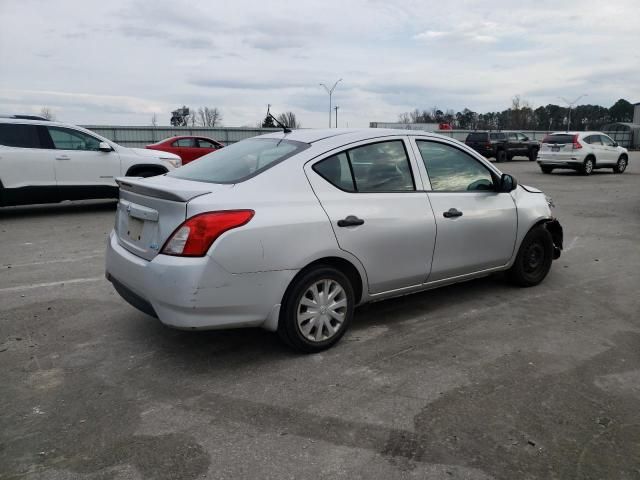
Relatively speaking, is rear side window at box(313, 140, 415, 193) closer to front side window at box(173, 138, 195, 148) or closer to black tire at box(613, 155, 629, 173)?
front side window at box(173, 138, 195, 148)

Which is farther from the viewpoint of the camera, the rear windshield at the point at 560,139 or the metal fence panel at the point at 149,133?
the metal fence panel at the point at 149,133

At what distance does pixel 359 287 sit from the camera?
415 cm

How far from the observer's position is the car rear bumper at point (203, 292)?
11.0 feet

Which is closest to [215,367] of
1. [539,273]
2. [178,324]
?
[178,324]

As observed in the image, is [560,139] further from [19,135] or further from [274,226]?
[274,226]

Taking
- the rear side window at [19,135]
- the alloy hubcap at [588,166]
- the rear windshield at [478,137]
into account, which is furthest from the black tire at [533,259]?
the rear windshield at [478,137]

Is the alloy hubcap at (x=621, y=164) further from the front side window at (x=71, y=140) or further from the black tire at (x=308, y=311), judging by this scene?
the black tire at (x=308, y=311)

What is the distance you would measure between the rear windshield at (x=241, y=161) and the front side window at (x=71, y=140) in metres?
6.69

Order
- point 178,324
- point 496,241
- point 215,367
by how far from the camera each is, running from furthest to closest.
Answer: point 496,241
point 215,367
point 178,324

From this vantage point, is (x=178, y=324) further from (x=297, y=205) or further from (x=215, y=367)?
(x=297, y=205)

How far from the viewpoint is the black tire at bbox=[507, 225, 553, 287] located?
5410 mm

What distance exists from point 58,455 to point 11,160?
839 centimetres

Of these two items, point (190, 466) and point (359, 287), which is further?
point (359, 287)

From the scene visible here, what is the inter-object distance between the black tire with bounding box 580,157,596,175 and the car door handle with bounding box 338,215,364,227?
62.7ft
